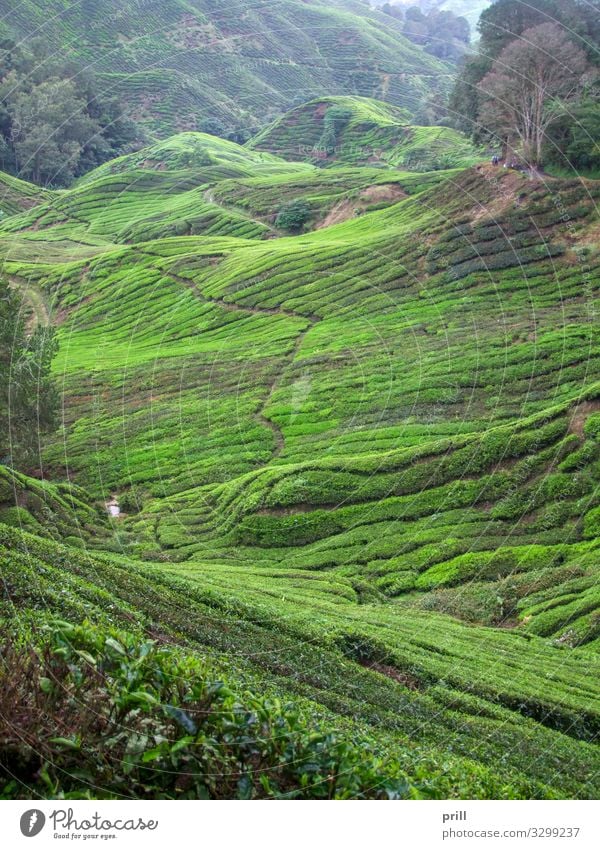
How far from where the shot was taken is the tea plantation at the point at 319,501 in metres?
9.98

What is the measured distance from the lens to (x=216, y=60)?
268ft

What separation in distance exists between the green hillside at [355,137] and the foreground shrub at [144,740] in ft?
280

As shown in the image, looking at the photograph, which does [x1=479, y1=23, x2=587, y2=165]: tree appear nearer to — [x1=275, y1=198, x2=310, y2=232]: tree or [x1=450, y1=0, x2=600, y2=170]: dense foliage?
[x1=450, y1=0, x2=600, y2=170]: dense foliage

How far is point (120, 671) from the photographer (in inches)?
390

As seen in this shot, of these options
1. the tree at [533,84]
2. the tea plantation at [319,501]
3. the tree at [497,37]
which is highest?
the tree at [497,37]

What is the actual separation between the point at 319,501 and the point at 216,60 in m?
62.2

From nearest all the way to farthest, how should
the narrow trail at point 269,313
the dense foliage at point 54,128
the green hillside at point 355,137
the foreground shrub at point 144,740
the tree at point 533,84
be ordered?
the foreground shrub at point 144,740 < the narrow trail at point 269,313 < the tree at point 533,84 < the green hillside at point 355,137 < the dense foliage at point 54,128

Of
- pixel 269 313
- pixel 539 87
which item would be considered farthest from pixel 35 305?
pixel 539 87

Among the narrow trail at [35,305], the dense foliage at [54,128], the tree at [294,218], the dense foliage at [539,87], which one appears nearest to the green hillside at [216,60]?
the dense foliage at [54,128]

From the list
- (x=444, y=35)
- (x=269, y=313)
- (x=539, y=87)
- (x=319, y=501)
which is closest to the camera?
(x=319, y=501)

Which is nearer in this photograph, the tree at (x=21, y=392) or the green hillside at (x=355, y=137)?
the tree at (x=21, y=392)

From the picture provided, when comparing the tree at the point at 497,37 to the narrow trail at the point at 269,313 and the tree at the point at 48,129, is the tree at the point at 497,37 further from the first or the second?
the tree at the point at 48,129

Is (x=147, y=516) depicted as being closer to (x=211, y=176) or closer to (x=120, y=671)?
(x=120, y=671)

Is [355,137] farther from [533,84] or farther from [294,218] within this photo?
[533,84]
